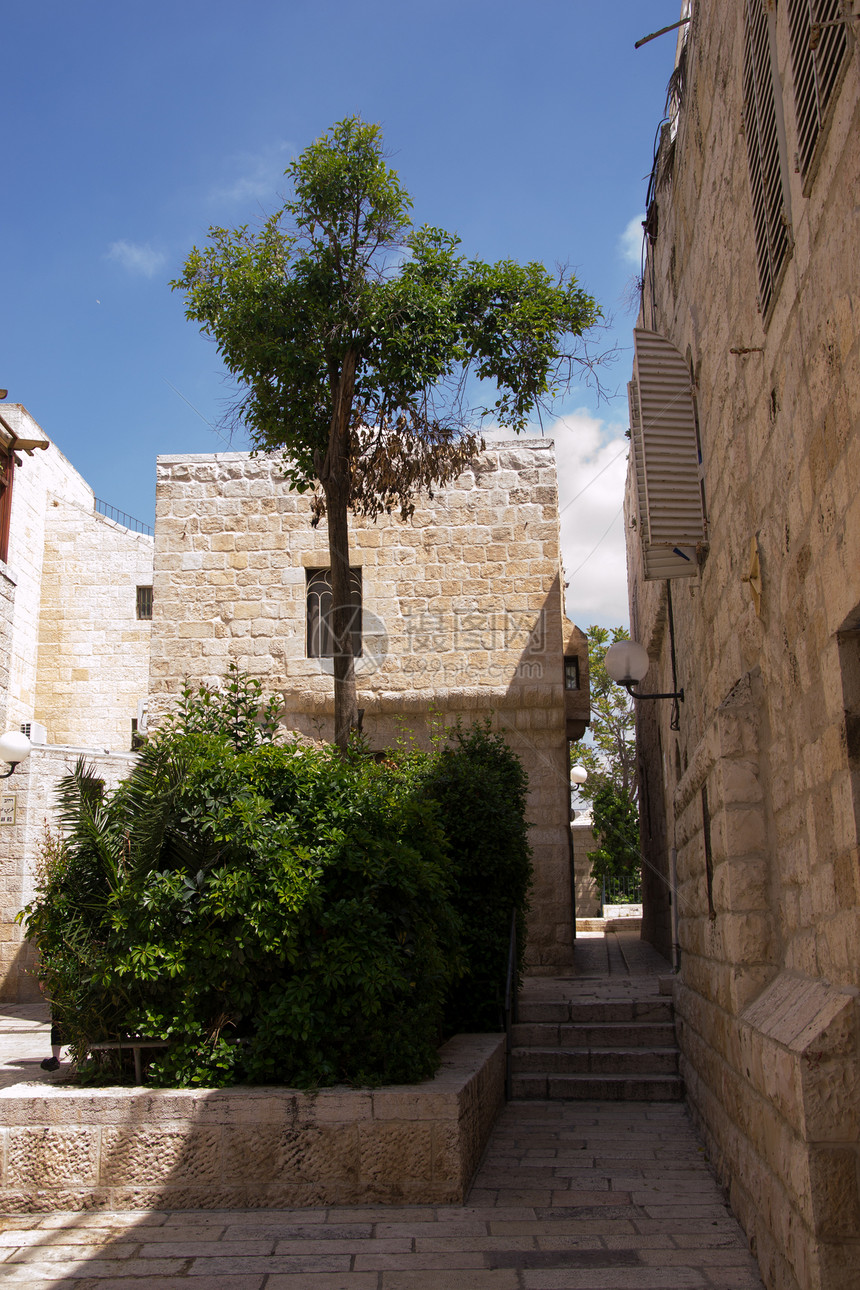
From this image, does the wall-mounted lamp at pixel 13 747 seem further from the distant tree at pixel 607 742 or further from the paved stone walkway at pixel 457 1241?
the distant tree at pixel 607 742

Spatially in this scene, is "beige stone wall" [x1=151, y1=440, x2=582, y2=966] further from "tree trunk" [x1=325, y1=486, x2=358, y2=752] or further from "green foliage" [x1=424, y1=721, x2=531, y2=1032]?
"green foliage" [x1=424, y1=721, x2=531, y2=1032]

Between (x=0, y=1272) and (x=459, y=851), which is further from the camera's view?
(x=459, y=851)

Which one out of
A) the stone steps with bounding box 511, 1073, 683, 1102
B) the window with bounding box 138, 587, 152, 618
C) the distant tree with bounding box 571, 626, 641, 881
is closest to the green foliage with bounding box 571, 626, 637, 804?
the distant tree with bounding box 571, 626, 641, 881

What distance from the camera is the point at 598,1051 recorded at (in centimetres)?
716

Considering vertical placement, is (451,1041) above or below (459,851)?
below

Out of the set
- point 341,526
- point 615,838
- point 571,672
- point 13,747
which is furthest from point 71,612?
point 341,526

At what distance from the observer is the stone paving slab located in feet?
11.6

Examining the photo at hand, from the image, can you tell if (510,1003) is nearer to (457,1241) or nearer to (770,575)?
(457,1241)

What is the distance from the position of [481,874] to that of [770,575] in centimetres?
418

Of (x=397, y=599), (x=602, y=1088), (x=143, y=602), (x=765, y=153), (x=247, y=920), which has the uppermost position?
(x=143, y=602)

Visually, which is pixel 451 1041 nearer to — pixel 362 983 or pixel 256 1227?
pixel 362 983

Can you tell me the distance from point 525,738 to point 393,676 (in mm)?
1732

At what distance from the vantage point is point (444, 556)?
480 inches

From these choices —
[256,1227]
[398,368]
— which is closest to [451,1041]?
[256,1227]
